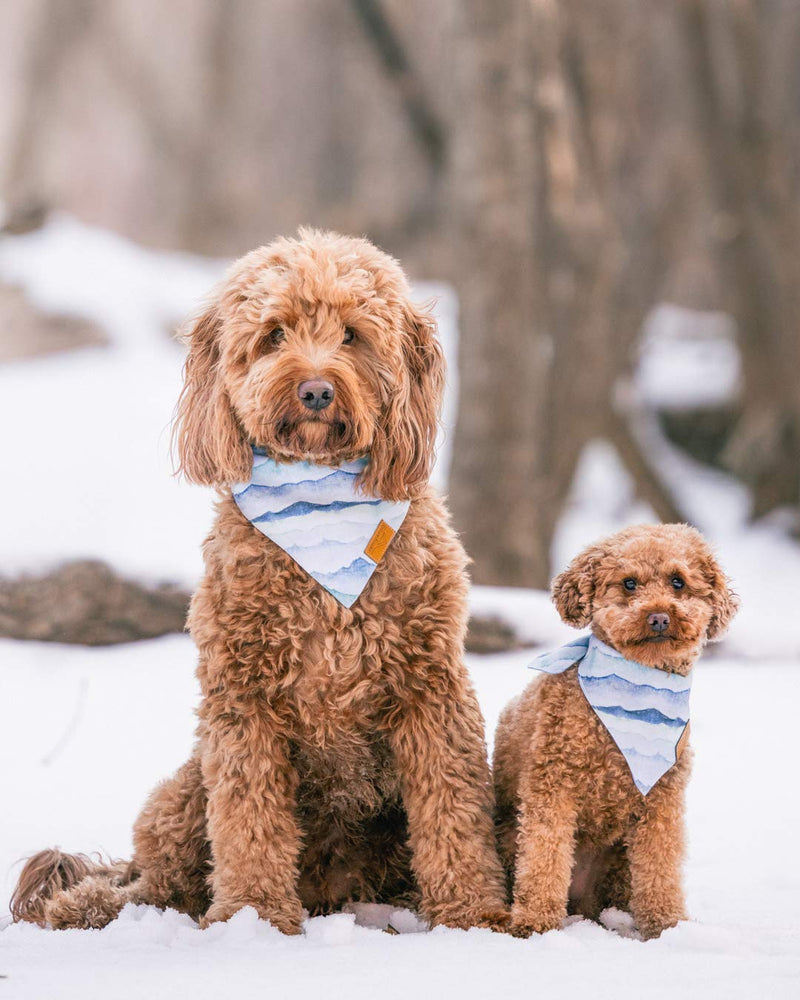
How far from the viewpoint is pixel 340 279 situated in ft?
10.2

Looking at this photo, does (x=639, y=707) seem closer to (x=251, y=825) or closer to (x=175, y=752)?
(x=251, y=825)

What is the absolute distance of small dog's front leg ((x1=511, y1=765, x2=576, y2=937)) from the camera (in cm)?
298

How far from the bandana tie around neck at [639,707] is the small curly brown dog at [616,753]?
A: 0.03 metres

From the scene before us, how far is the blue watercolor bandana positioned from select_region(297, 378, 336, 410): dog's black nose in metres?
0.21

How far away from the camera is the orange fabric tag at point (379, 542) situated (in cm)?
310

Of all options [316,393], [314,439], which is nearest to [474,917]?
[314,439]

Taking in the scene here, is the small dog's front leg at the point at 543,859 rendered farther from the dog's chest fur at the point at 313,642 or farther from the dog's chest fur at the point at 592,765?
the dog's chest fur at the point at 313,642

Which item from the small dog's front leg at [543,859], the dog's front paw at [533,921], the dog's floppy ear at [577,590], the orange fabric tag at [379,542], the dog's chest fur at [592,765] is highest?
the orange fabric tag at [379,542]

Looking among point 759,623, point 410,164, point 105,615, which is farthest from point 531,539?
point 410,164

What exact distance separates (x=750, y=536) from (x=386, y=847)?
7.61 meters

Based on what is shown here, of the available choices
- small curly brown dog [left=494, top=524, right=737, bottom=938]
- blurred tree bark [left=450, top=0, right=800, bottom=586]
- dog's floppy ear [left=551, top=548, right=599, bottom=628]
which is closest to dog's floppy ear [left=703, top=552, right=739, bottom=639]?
small curly brown dog [left=494, top=524, right=737, bottom=938]

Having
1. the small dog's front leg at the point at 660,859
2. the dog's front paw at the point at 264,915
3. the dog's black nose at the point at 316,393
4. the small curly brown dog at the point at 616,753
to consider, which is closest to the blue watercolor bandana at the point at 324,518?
the dog's black nose at the point at 316,393

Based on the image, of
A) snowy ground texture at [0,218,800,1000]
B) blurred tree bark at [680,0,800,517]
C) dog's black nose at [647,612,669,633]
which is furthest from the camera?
blurred tree bark at [680,0,800,517]

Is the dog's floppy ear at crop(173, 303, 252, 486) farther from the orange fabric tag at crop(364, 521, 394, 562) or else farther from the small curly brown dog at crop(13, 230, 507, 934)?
the orange fabric tag at crop(364, 521, 394, 562)
